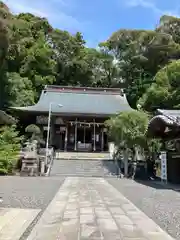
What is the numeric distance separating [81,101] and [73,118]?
3.34 metres

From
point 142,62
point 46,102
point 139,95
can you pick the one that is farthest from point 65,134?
point 142,62

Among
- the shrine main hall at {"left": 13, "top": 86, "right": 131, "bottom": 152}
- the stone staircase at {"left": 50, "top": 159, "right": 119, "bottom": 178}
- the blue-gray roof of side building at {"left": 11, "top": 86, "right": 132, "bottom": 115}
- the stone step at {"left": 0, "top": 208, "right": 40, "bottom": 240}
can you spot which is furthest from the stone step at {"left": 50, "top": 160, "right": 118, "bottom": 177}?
the stone step at {"left": 0, "top": 208, "right": 40, "bottom": 240}

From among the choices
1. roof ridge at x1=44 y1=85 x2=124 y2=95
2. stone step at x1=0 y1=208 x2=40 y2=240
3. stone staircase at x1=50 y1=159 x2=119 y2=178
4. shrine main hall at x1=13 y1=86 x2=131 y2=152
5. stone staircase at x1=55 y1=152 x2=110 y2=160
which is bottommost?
stone step at x1=0 y1=208 x2=40 y2=240

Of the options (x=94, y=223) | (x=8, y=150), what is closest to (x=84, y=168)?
(x=8, y=150)

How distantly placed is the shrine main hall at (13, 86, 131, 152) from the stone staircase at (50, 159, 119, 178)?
6.01 metres

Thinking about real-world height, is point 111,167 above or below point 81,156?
below

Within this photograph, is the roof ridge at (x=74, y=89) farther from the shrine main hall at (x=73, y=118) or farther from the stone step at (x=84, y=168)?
the stone step at (x=84, y=168)

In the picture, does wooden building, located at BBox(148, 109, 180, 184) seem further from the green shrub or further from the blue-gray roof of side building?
the blue-gray roof of side building

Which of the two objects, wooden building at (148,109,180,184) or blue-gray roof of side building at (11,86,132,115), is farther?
blue-gray roof of side building at (11,86,132,115)

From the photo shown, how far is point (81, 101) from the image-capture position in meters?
30.6

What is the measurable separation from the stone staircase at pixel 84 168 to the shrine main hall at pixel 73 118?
19.7 ft

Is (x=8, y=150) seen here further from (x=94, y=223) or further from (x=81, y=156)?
(x=94, y=223)

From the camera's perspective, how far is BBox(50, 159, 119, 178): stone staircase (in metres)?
18.2

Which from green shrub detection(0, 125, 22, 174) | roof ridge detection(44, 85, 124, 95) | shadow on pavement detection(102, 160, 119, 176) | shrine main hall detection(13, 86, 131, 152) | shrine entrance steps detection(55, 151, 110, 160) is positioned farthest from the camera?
roof ridge detection(44, 85, 124, 95)
